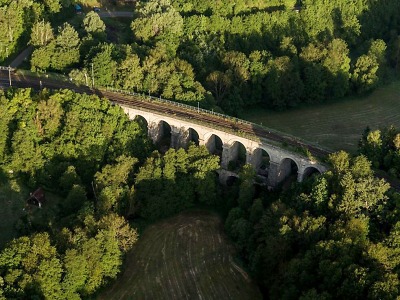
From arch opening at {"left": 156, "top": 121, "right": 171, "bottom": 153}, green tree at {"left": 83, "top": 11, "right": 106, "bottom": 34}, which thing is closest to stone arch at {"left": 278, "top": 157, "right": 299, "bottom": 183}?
arch opening at {"left": 156, "top": 121, "right": 171, "bottom": 153}

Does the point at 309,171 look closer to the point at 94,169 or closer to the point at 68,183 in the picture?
the point at 94,169

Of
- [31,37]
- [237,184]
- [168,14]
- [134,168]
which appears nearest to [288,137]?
[237,184]

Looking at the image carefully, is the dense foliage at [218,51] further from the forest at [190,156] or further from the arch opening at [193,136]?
the arch opening at [193,136]

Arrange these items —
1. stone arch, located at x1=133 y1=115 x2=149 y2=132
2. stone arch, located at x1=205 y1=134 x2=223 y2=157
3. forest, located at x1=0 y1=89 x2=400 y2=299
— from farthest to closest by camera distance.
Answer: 1. stone arch, located at x1=133 y1=115 x2=149 y2=132
2. stone arch, located at x1=205 y1=134 x2=223 y2=157
3. forest, located at x1=0 y1=89 x2=400 y2=299

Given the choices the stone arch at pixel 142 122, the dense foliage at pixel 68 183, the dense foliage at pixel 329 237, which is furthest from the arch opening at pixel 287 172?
the stone arch at pixel 142 122

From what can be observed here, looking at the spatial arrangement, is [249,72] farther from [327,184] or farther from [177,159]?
[327,184]

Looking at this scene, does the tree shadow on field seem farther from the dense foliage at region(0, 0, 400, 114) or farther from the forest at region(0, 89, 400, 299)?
the dense foliage at region(0, 0, 400, 114)
